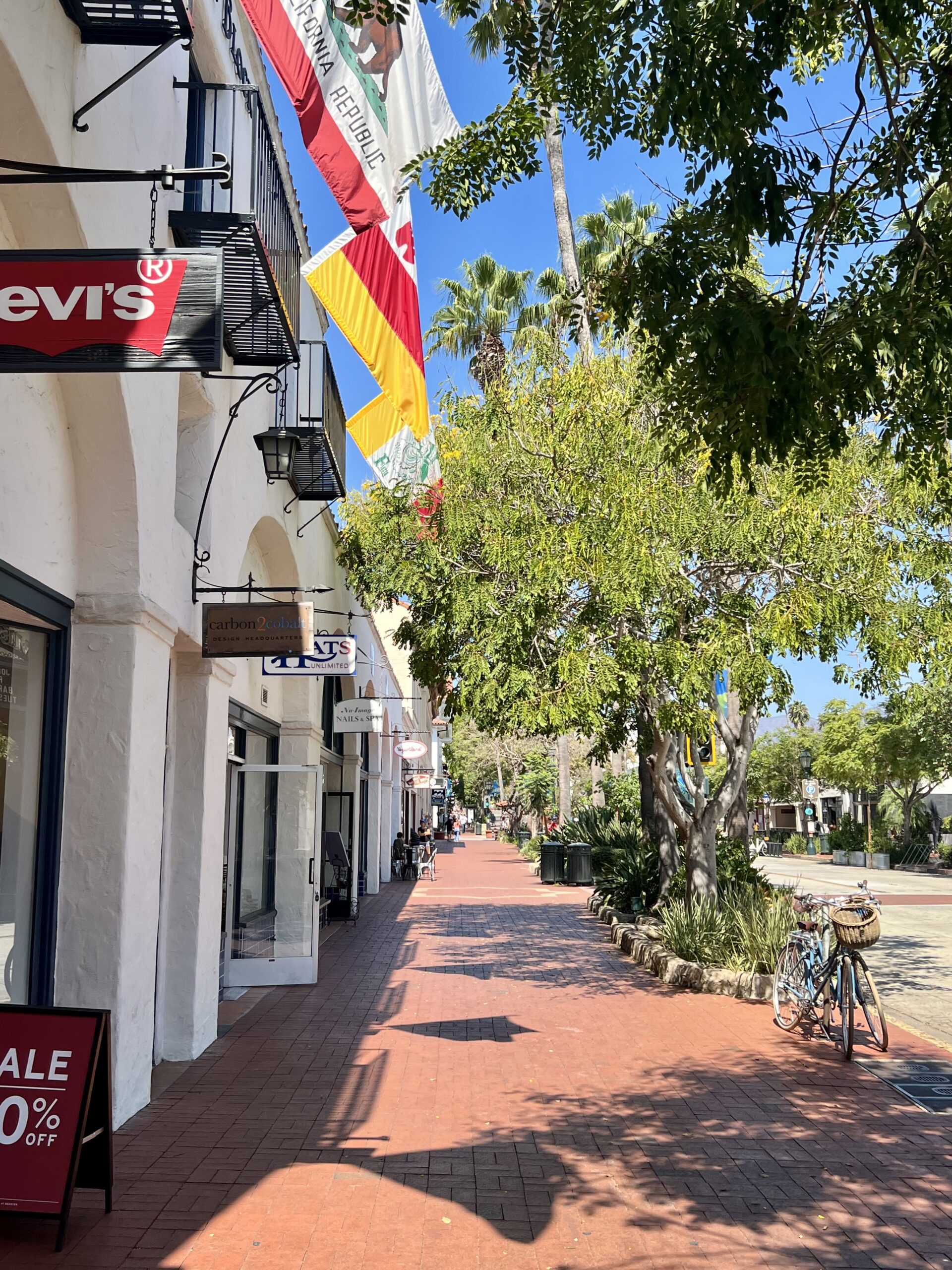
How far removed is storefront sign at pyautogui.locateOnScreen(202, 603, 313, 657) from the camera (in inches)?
339

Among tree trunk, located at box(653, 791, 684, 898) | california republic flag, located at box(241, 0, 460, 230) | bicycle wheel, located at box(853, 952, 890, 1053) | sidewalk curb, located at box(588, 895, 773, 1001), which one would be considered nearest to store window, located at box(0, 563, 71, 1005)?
california republic flag, located at box(241, 0, 460, 230)

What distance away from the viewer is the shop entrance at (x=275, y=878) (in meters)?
12.0

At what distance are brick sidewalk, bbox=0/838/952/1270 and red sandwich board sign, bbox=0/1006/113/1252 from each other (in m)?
0.23

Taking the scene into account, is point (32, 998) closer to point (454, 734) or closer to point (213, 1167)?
point (213, 1167)

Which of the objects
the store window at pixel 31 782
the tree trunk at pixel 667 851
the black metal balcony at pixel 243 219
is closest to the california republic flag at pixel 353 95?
the black metal balcony at pixel 243 219

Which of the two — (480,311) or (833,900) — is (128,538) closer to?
(833,900)

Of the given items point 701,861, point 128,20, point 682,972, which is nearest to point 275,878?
point 682,972

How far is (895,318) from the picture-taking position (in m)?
6.13

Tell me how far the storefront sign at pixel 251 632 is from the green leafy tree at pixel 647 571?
3595 mm

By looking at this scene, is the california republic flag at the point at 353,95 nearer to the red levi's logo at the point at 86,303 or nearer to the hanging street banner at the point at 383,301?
the hanging street banner at the point at 383,301

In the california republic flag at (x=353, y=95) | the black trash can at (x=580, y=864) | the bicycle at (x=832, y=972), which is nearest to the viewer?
the california republic flag at (x=353, y=95)

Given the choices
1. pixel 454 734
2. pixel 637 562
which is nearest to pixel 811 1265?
pixel 637 562

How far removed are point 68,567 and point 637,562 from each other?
19.4ft

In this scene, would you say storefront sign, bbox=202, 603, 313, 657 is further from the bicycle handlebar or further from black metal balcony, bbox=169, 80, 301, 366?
the bicycle handlebar
